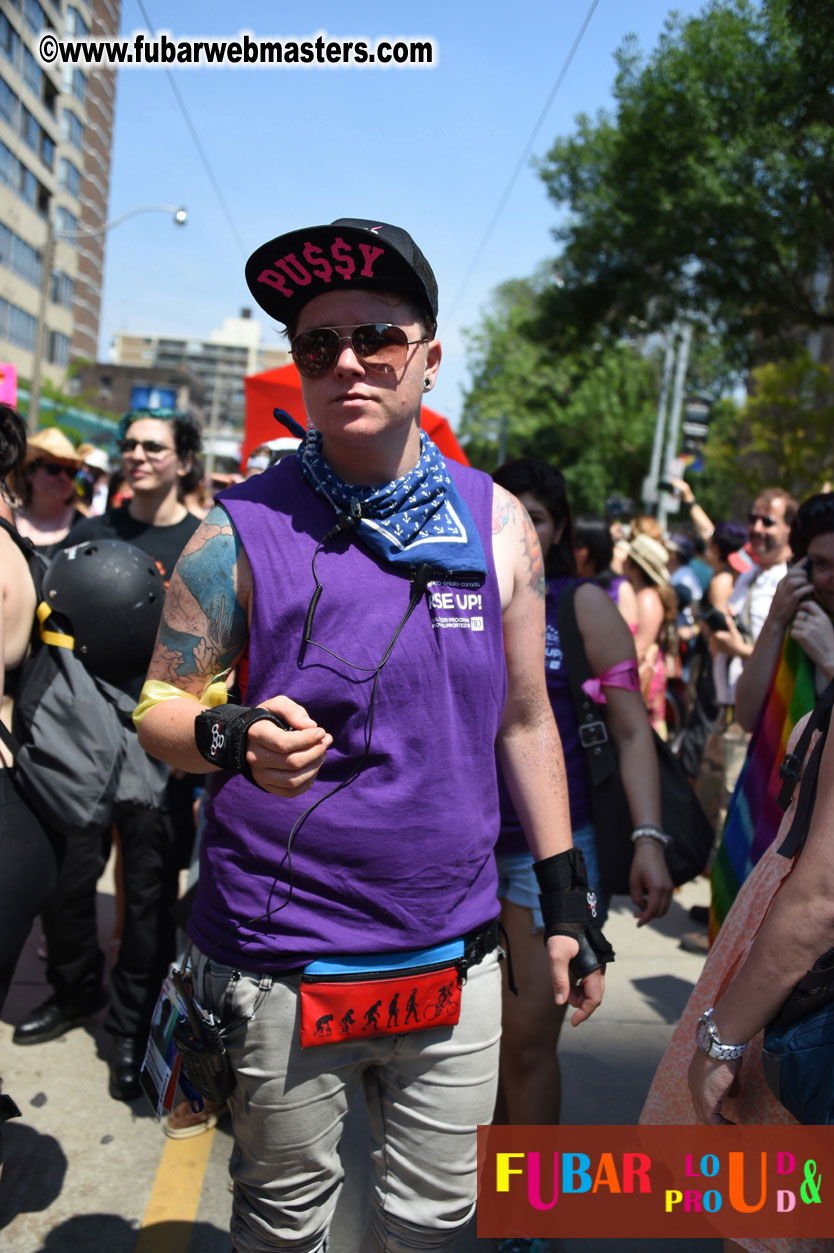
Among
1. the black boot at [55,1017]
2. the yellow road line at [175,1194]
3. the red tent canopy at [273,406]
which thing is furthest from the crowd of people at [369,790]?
the red tent canopy at [273,406]

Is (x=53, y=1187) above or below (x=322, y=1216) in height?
below

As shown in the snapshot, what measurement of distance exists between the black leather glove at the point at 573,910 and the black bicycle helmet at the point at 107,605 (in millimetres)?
1351

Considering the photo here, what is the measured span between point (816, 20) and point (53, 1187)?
164 inches

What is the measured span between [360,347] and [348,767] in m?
0.75

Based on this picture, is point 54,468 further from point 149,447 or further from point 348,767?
point 348,767

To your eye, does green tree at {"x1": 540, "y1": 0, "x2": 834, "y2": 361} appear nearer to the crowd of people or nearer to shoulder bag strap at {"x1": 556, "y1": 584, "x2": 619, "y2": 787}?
shoulder bag strap at {"x1": 556, "y1": 584, "x2": 619, "y2": 787}

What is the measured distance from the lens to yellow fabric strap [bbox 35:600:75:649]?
2547 mm

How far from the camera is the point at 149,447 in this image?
14.8 feet

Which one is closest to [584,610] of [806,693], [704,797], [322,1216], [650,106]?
[806,693]

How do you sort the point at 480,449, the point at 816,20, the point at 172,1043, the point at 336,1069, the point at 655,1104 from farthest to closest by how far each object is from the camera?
the point at 480,449, the point at 816,20, the point at 655,1104, the point at 172,1043, the point at 336,1069

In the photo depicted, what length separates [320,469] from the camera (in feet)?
6.52

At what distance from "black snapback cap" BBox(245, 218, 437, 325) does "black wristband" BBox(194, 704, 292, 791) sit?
0.79 metres

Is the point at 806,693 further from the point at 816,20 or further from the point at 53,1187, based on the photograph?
the point at 53,1187

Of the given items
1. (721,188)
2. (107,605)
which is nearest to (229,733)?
(107,605)
